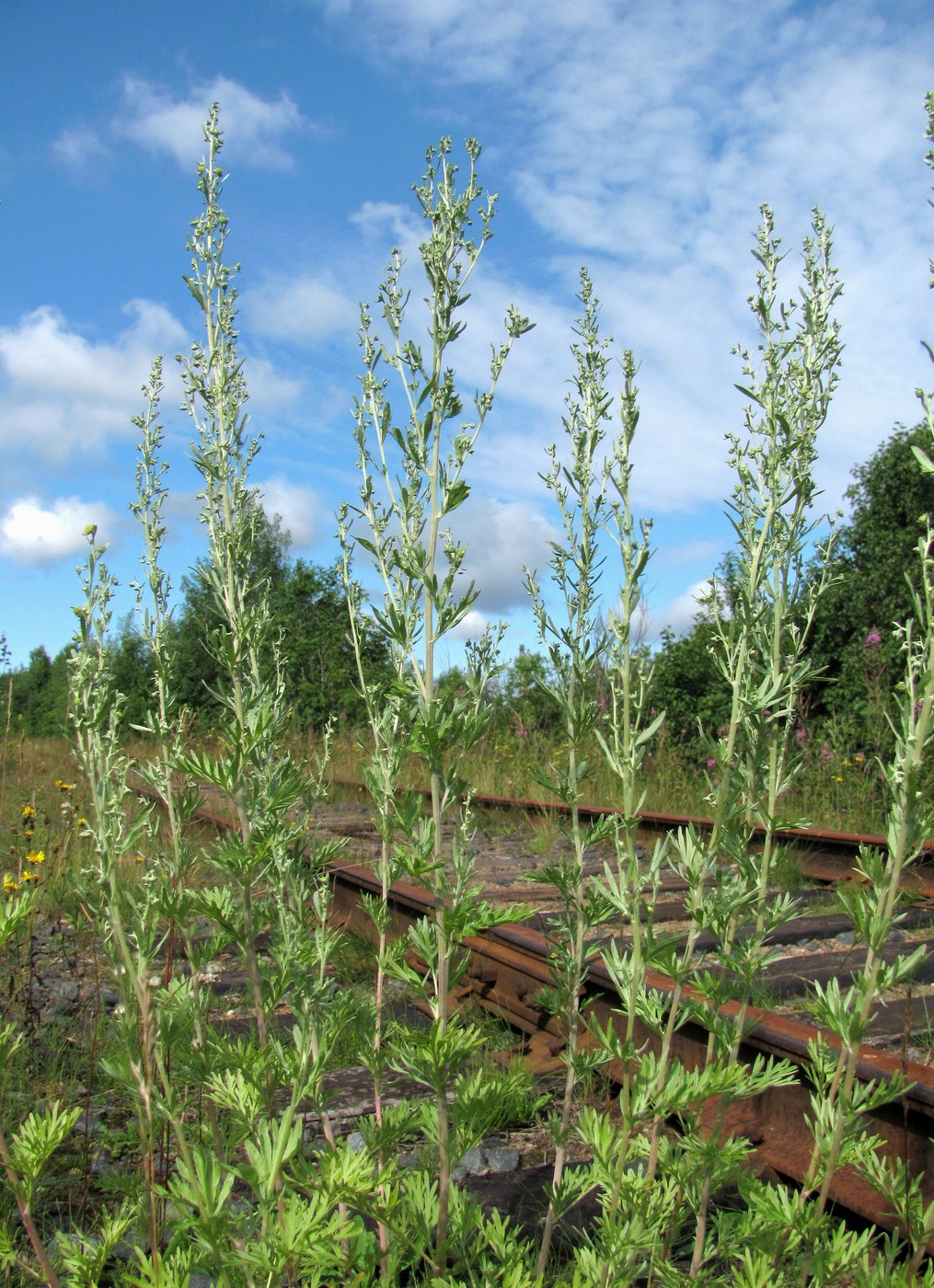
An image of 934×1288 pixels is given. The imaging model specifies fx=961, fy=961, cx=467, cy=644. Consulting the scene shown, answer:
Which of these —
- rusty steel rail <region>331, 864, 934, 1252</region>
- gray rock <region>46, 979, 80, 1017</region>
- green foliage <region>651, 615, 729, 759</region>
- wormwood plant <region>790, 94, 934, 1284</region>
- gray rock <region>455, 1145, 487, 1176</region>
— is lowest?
gray rock <region>455, 1145, 487, 1176</region>

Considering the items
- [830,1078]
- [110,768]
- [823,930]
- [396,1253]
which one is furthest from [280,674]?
[823,930]

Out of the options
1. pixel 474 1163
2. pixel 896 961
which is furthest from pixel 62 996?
pixel 896 961

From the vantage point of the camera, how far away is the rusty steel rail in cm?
229

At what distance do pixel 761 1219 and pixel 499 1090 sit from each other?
528 millimetres

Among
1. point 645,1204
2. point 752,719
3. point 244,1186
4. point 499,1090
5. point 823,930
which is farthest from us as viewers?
point 823,930

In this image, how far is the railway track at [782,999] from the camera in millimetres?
2332

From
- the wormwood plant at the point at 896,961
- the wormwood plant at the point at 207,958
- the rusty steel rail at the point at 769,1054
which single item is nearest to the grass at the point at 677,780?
the rusty steel rail at the point at 769,1054

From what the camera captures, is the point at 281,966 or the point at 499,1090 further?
the point at 281,966

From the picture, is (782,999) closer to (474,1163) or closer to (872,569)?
(474,1163)

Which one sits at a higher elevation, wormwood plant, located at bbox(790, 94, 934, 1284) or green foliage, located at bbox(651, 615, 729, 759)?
green foliage, located at bbox(651, 615, 729, 759)

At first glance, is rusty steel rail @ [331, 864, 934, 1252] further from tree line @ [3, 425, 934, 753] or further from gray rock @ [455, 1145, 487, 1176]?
tree line @ [3, 425, 934, 753]

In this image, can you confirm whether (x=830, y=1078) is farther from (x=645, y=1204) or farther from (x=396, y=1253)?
(x=396, y=1253)

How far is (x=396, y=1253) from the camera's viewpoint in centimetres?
172

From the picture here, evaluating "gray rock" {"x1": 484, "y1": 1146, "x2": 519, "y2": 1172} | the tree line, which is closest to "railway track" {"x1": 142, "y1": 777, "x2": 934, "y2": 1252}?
"gray rock" {"x1": 484, "y1": 1146, "x2": 519, "y2": 1172}
